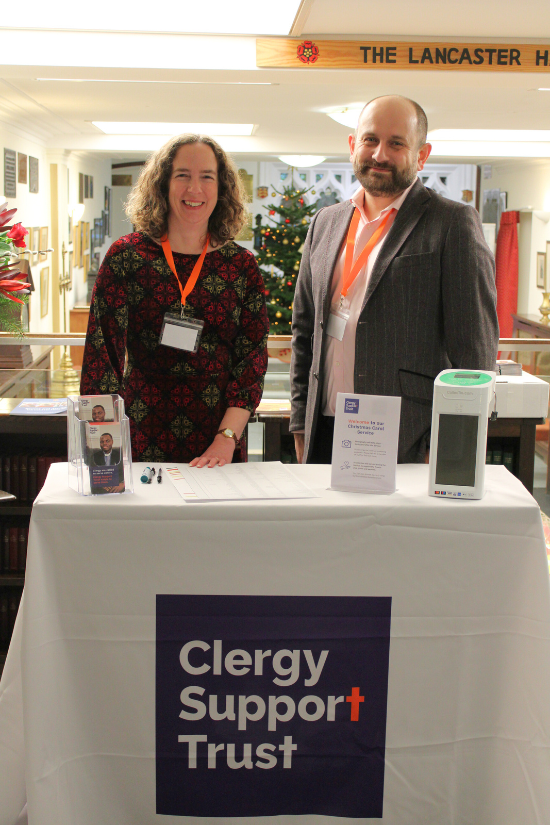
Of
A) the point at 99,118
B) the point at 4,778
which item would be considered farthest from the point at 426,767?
the point at 99,118

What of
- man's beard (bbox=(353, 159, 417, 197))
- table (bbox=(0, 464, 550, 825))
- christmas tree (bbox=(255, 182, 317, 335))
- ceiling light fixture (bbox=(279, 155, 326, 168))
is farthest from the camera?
ceiling light fixture (bbox=(279, 155, 326, 168))

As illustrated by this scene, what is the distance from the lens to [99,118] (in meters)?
7.67

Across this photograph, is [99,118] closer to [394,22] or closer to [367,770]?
[394,22]

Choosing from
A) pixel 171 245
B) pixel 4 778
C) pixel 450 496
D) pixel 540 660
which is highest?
pixel 171 245

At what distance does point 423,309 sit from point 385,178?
36cm

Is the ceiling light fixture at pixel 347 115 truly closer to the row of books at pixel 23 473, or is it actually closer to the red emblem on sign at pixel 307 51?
the red emblem on sign at pixel 307 51

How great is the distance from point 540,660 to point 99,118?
24.3ft

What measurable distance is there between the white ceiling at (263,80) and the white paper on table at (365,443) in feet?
7.25

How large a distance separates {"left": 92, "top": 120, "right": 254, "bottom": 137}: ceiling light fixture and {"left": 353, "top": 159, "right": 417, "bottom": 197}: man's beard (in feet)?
20.5

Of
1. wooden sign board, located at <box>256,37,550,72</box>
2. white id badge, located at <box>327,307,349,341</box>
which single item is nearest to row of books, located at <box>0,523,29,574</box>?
white id badge, located at <box>327,307,349,341</box>

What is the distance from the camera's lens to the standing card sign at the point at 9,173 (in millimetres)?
6934

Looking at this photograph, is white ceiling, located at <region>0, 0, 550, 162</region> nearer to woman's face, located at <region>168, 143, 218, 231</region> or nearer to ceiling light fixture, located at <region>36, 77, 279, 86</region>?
ceiling light fixture, located at <region>36, 77, 279, 86</region>

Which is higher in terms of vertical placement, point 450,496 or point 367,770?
point 450,496

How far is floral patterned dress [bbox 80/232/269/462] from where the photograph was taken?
1910 millimetres
